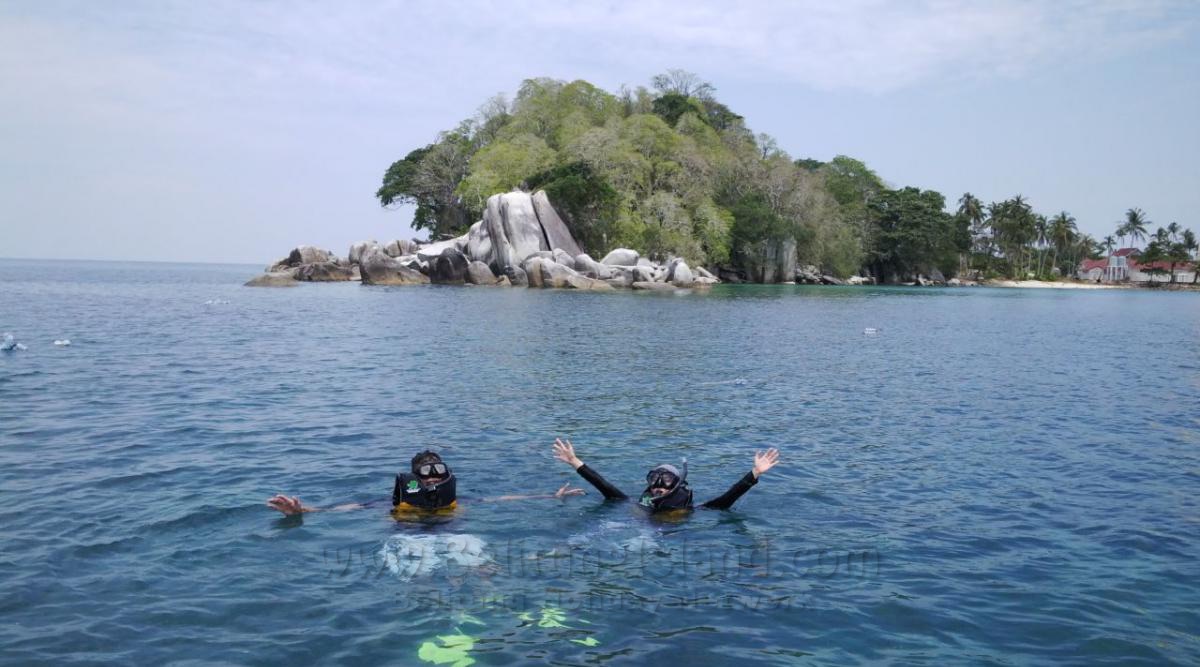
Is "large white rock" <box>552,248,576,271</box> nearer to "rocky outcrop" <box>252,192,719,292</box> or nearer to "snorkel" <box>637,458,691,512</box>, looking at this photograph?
"rocky outcrop" <box>252,192,719,292</box>

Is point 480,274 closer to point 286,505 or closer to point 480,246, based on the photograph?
point 480,246

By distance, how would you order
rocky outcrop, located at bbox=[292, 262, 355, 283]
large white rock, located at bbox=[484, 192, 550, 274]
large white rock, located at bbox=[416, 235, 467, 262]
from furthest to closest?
rocky outcrop, located at bbox=[292, 262, 355, 283] → large white rock, located at bbox=[416, 235, 467, 262] → large white rock, located at bbox=[484, 192, 550, 274]

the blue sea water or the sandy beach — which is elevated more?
the sandy beach

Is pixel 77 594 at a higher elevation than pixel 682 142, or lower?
lower

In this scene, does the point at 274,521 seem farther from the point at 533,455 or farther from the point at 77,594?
the point at 533,455

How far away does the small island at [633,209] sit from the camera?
251 feet

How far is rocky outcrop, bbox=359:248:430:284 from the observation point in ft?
251

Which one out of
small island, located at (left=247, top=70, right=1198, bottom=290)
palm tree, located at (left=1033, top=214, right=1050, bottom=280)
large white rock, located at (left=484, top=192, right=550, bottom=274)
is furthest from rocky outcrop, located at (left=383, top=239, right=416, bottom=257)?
palm tree, located at (left=1033, top=214, right=1050, bottom=280)

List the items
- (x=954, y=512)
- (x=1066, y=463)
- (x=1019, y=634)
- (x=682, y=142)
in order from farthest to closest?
(x=682, y=142), (x=1066, y=463), (x=954, y=512), (x=1019, y=634)

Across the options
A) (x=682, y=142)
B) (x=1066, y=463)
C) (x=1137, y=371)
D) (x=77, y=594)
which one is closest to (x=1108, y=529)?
(x=1066, y=463)

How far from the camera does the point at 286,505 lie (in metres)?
10.3

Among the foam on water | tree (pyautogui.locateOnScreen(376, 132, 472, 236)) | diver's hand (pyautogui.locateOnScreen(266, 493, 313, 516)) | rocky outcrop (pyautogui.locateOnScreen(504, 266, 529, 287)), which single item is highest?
tree (pyautogui.locateOnScreen(376, 132, 472, 236))

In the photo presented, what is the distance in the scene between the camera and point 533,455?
14633 mm

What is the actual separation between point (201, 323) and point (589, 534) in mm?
34544
